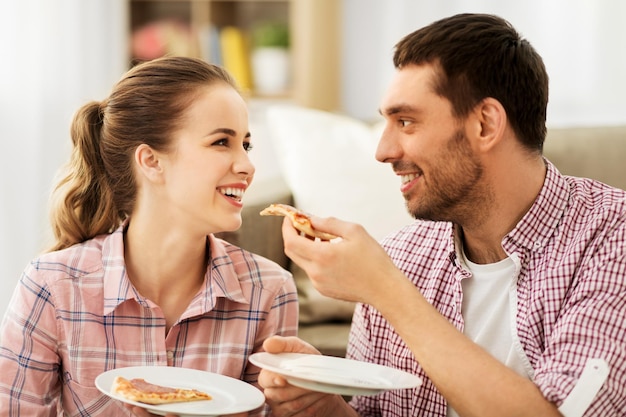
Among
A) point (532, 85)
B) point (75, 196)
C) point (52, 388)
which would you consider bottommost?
point (52, 388)

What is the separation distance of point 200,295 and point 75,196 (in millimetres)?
363

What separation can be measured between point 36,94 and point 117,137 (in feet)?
6.51

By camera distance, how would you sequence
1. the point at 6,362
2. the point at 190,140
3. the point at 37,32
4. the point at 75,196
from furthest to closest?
the point at 37,32 < the point at 75,196 < the point at 190,140 < the point at 6,362

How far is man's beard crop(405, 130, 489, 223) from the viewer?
1.63m

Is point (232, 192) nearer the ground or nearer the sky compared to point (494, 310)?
nearer the sky

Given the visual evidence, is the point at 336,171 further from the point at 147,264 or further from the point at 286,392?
the point at 286,392

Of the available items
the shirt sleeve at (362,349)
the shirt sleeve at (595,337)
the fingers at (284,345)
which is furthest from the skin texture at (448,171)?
the shirt sleeve at (595,337)

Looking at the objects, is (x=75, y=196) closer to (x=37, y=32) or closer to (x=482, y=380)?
(x=482, y=380)

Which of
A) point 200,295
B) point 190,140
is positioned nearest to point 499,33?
point 190,140

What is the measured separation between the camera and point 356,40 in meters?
3.98

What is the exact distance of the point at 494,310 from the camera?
1.62 m

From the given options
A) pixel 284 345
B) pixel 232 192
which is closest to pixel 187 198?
pixel 232 192

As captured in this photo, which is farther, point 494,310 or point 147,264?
point 147,264

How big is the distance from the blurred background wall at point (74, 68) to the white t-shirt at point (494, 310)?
220 cm
